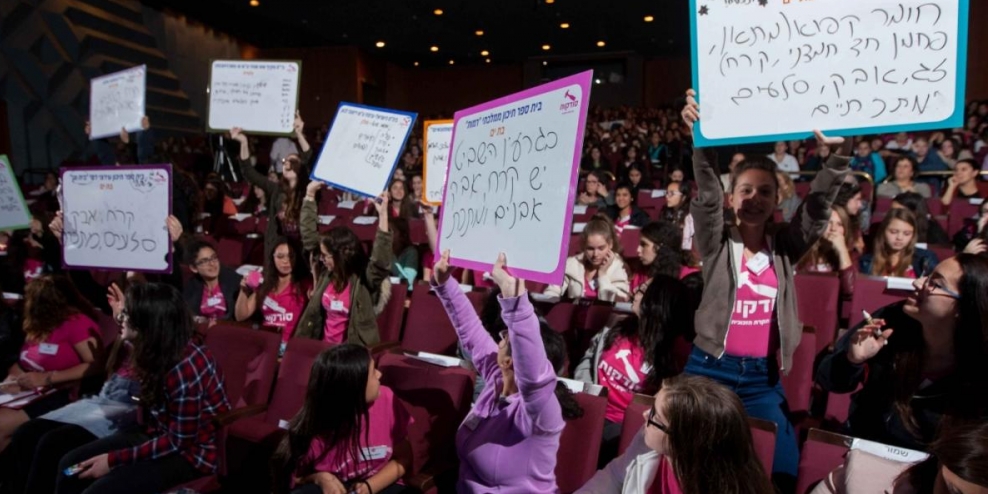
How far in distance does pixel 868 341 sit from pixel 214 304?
3.39m

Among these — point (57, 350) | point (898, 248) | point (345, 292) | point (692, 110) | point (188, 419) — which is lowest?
point (188, 419)

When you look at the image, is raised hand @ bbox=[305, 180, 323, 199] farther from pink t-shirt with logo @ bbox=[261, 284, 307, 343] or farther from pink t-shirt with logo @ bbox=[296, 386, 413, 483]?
pink t-shirt with logo @ bbox=[296, 386, 413, 483]

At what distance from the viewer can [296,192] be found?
4008 millimetres

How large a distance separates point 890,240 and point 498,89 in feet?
64.8

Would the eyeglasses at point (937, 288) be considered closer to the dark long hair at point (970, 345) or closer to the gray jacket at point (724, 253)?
the dark long hair at point (970, 345)

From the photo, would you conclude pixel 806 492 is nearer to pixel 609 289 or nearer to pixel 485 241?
pixel 485 241

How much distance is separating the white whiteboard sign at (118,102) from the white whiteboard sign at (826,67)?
4595 mm

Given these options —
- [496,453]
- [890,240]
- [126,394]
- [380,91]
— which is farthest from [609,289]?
[380,91]

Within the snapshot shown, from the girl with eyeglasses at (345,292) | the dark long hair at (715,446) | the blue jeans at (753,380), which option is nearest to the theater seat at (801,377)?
the blue jeans at (753,380)

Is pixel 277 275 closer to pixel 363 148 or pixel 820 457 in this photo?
pixel 363 148

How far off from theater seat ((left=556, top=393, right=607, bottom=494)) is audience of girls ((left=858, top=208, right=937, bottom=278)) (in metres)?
2.42

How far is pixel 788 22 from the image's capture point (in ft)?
5.70

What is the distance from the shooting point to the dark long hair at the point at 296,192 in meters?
3.97

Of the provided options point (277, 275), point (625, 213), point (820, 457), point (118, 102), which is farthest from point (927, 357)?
point (118, 102)
